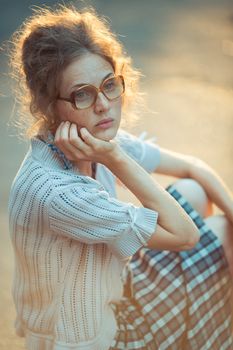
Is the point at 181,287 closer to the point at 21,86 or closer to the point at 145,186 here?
the point at 145,186

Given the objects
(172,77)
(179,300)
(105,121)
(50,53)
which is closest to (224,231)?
(179,300)

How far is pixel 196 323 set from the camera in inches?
90.7

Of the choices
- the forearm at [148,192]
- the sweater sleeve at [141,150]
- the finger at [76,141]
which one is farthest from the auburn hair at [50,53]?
the sweater sleeve at [141,150]

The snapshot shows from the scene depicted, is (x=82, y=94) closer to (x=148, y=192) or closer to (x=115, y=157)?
(x=115, y=157)

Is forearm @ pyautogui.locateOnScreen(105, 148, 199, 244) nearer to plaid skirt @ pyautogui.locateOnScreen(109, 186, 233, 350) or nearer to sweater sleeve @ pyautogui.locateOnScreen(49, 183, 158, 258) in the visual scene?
sweater sleeve @ pyautogui.locateOnScreen(49, 183, 158, 258)

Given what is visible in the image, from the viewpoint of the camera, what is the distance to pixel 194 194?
2.54 meters

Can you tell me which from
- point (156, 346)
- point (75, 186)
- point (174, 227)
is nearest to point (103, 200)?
point (75, 186)

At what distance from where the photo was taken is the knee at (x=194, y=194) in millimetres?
2520

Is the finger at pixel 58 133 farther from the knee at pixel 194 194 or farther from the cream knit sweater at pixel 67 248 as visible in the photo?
the knee at pixel 194 194

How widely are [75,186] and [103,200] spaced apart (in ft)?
0.26

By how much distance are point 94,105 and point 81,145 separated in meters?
0.12

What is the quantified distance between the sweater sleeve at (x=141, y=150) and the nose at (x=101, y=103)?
A: 1.48 feet

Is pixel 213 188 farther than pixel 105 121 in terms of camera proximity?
Yes

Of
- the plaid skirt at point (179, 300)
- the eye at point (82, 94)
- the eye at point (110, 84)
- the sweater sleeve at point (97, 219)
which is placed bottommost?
the plaid skirt at point (179, 300)
